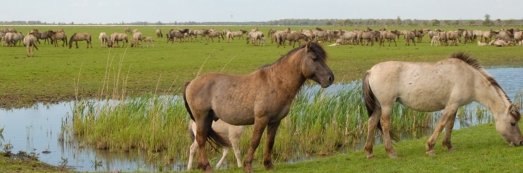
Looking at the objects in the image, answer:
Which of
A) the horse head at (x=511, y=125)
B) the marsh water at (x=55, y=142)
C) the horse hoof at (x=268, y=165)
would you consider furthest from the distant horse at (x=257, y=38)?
the horse hoof at (x=268, y=165)

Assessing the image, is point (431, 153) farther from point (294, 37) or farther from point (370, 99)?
point (294, 37)

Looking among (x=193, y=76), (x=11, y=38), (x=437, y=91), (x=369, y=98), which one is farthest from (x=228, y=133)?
(x=11, y=38)

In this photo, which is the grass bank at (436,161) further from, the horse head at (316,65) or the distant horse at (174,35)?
the distant horse at (174,35)

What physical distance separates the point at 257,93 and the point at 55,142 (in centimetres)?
777

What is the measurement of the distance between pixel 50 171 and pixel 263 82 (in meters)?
4.01

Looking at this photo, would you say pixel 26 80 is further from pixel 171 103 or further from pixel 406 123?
pixel 406 123

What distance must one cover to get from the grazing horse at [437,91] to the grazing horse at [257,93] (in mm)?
1682

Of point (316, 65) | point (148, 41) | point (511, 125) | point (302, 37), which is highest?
point (316, 65)

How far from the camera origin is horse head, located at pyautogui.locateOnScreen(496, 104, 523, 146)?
35.3ft

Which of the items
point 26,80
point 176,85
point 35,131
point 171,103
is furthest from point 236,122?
point 26,80

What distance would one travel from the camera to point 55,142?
1559cm

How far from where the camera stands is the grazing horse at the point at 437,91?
10648 mm

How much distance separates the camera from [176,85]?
24547mm

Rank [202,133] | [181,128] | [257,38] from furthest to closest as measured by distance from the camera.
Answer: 1. [257,38]
2. [181,128]
3. [202,133]
